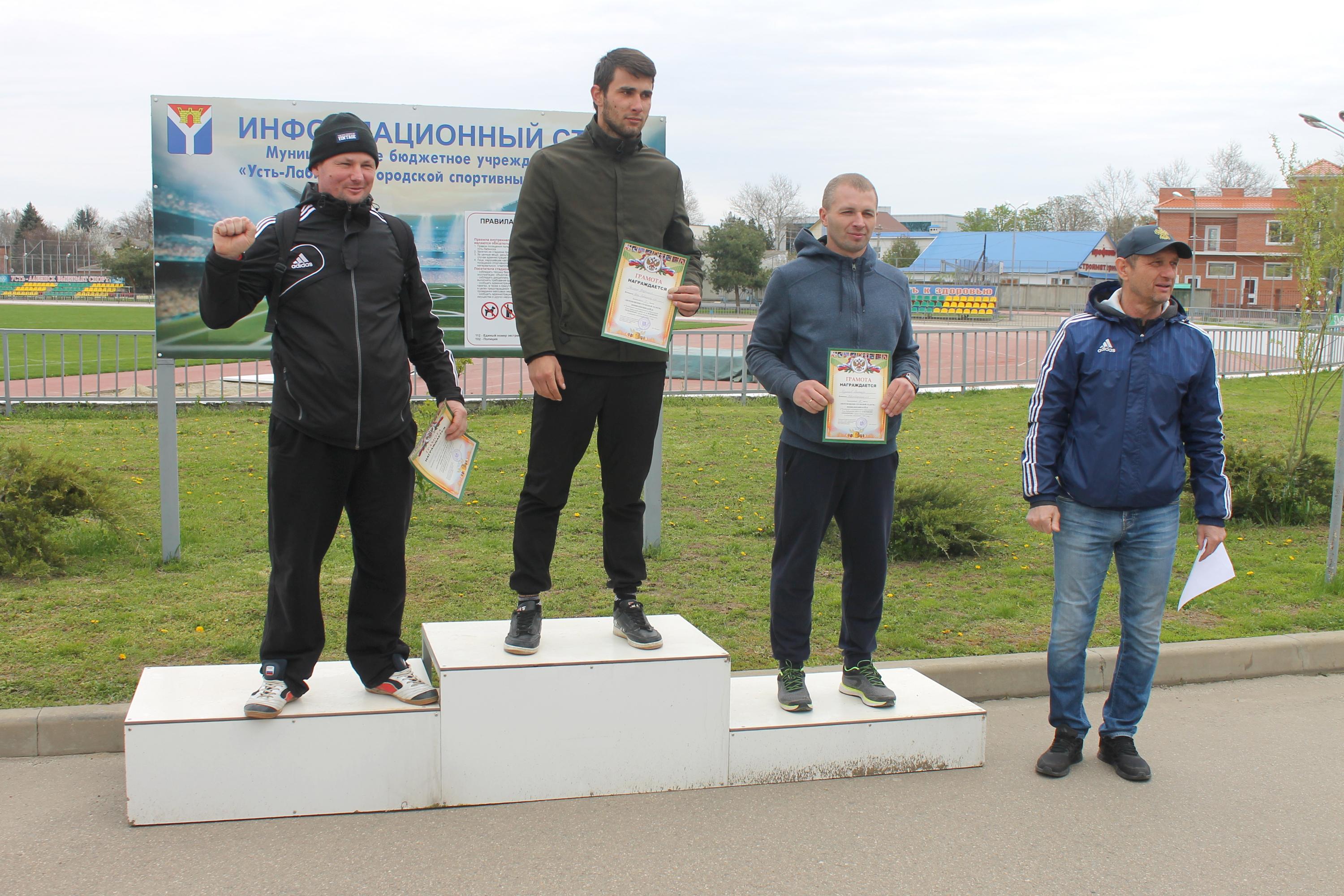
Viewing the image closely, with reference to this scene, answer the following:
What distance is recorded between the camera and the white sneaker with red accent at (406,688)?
12.8 feet

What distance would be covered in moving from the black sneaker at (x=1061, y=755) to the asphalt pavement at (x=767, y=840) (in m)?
0.04

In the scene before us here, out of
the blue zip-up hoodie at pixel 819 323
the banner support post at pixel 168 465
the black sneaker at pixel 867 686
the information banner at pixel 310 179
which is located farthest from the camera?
the banner support post at pixel 168 465

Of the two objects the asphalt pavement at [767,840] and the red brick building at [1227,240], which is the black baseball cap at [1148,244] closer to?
the asphalt pavement at [767,840]

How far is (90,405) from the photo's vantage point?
14.6 meters

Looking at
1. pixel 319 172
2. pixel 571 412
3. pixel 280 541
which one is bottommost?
pixel 280 541

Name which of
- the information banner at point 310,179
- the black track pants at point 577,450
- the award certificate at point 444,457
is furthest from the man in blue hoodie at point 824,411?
the information banner at point 310,179

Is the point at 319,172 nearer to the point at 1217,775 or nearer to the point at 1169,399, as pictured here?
the point at 1169,399

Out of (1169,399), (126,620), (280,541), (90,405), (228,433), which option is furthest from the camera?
(90,405)

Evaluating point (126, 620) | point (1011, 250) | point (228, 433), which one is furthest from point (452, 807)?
point (1011, 250)

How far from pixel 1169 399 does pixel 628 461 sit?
A: 1997 mm

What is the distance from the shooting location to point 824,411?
13.5 feet

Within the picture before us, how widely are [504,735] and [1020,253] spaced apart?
280ft

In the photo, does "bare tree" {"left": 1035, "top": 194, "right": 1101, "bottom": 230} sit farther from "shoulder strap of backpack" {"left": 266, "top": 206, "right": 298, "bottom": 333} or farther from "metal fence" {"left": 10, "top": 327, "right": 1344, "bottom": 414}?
"shoulder strap of backpack" {"left": 266, "top": 206, "right": 298, "bottom": 333}

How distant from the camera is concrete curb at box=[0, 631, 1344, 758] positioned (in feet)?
13.9
